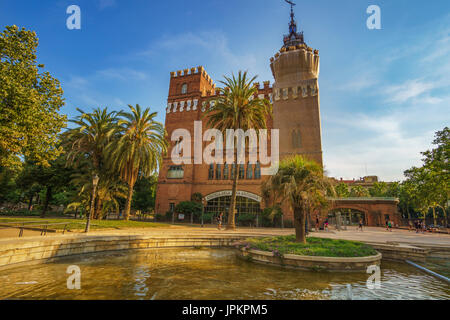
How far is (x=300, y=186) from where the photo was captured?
1078cm

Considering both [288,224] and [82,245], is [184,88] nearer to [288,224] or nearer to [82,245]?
[288,224]

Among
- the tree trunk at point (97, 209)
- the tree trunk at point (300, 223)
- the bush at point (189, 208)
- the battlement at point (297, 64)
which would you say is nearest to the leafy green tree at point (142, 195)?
the bush at point (189, 208)

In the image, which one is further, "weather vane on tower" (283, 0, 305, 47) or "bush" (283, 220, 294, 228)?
"weather vane on tower" (283, 0, 305, 47)

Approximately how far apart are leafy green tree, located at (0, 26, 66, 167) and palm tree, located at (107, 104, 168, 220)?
5731 mm

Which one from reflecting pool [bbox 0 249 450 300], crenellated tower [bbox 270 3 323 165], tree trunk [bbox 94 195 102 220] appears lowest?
reflecting pool [bbox 0 249 450 300]

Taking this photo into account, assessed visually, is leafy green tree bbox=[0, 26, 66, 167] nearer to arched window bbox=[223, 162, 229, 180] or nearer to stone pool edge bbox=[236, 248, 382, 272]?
stone pool edge bbox=[236, 248, 382, 272]

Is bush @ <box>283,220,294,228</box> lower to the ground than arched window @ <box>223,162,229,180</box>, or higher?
lower

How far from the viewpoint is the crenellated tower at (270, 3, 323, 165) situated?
2914cm

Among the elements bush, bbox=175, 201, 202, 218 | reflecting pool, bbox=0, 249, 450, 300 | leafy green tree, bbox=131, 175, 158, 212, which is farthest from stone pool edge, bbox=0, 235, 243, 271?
leafy green tree, bbox=131, 175, 158, 212

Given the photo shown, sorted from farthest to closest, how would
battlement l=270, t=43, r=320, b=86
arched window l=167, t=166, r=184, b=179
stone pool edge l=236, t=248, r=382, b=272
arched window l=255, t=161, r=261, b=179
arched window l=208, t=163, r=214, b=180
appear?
arched window l=167, t=166, r=184, b=179, arched window l=208, t=163, r=214, b=180, battlement l=270, t=43, r=320, b=86, arched window l=255, t=161, r=261, b=179, stone pool edge l=236, t=248, r=382, b=272

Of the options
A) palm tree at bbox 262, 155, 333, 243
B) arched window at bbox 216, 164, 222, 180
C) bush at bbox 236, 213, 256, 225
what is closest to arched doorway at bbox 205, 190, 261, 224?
bush at bbox 236, 213, 256, 225

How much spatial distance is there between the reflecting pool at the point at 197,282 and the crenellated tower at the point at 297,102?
21.3m

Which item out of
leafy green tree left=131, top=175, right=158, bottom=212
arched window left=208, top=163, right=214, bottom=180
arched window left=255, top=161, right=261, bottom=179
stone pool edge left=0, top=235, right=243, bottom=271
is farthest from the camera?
leafy green tree left=131, top=175, right=158, bottom=212
